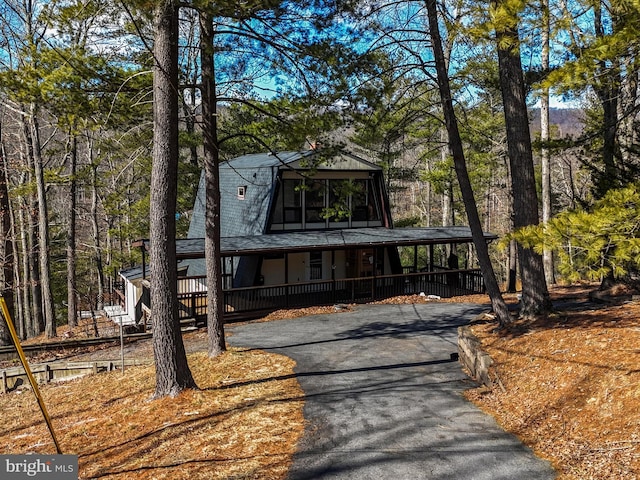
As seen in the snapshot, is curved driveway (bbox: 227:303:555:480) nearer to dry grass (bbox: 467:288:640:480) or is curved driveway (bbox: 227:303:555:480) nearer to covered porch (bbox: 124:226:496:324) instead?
dry grass (bbox: 467:288:640:480)

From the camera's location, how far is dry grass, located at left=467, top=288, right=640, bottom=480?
511 cm

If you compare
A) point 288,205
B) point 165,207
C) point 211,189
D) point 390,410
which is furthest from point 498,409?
point 288,205

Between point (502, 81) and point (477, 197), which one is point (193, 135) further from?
point (477, 197)

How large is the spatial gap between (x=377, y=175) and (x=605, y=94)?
8.91m

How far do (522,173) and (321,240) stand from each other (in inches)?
345

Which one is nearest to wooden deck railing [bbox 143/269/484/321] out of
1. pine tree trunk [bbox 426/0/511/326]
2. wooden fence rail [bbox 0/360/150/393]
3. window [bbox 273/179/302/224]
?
window [bbox 273/179/302/224]

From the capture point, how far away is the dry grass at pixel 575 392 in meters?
5.11

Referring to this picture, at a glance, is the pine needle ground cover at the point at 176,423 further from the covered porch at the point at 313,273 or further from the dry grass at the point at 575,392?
the covered porch at the point at 313,273

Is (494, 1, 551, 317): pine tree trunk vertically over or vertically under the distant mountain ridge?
under

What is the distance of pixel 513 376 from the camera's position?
7.58 meters

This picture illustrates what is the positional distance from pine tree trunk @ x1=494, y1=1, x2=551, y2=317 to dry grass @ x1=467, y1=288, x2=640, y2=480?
835mm

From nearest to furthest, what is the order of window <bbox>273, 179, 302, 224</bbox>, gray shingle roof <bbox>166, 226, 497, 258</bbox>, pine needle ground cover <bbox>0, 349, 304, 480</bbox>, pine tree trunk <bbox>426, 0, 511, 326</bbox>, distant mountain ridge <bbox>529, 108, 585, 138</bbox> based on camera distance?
pine needle ground cover <bbox>0, 349, 304, 480</bbox> → pine tree trunk <bbox>426, 0, 511, 326</bbox> → gray shingle roof <bbox>166, 226, 497, 258</bbox> → window <bbox>273, 179, 302, 224</bbox> → distant mountain ridge <bbox>529, 108, 585, 138</bbox>

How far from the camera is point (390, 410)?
282 inches

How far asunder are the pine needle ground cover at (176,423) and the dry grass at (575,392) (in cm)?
322
